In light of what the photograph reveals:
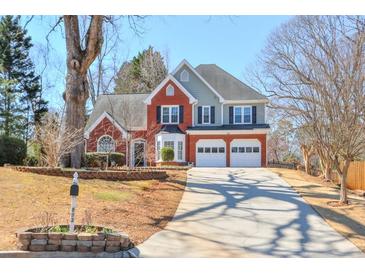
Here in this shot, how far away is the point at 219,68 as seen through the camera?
3269 cm

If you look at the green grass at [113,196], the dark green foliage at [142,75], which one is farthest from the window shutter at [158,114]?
the green grass at [113,196]

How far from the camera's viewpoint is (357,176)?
2256 centimetres

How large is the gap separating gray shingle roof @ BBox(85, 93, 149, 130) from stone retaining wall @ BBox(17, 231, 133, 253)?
2355cm

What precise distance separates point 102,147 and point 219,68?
11.7m

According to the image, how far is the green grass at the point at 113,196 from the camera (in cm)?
1112

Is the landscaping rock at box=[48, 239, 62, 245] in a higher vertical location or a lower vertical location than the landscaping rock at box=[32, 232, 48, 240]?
lower

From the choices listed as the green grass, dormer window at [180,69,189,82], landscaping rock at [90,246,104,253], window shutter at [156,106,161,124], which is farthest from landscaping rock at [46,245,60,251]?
dormer window at [180,69,189,82]

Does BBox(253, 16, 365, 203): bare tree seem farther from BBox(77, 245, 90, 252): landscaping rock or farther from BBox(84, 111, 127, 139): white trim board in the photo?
BBox(84, 111, 127, 139): white trim board

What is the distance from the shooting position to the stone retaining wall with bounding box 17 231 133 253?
636cm

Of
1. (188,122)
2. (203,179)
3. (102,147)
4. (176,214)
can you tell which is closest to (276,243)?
(176,214)

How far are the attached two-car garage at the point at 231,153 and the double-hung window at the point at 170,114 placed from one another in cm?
262

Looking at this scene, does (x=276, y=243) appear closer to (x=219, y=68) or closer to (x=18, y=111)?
(x=219, y=68)

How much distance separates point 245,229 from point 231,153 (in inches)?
754

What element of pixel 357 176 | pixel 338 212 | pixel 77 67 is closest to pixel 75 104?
pixel 77 67
